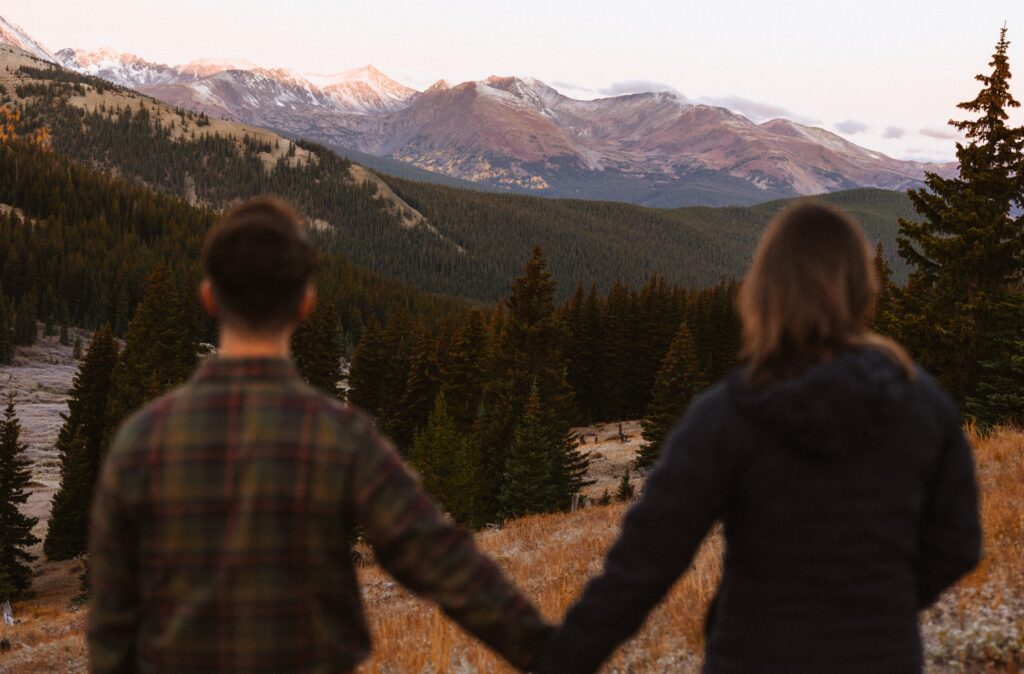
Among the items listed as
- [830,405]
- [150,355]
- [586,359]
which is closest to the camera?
[830,405]

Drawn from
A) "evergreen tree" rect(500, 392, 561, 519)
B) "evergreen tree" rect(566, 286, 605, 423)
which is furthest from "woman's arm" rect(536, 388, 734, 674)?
"evergreen tree" rect(566, 286, 605, 423)

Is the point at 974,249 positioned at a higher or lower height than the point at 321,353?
higher

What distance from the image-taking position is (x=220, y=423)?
7.38 feet

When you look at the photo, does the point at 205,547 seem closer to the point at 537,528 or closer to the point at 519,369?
the point at 537,528

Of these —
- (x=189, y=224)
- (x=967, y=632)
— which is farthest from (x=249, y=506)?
(x=189, y=224)

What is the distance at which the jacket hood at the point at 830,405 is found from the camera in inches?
78.3

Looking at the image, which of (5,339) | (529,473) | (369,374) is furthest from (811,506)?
(5,339)

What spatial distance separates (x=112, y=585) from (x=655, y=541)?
5.94ft

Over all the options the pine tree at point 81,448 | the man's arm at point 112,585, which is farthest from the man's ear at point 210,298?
the pine tree at point 81,448

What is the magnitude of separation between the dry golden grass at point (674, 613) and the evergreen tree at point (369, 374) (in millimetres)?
40975

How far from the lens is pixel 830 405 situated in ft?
6.51

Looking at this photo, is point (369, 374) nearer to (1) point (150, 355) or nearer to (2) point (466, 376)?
(2) point (466, 376)

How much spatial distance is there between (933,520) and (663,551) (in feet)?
3.08

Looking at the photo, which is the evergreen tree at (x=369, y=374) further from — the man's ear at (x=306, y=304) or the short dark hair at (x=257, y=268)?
the short dark hair at (x=257, y=268)
